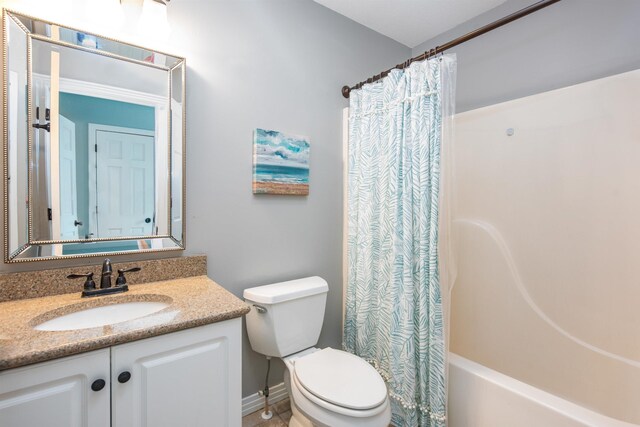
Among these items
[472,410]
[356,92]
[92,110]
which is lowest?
[472,410]

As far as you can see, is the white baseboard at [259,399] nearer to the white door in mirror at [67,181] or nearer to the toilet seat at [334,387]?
the toilet seat at [334,387]

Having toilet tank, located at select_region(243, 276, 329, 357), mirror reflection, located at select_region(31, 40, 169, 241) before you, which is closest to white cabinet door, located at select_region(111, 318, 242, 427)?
toilet tank, located at select_region(243, 276, 329, 357)

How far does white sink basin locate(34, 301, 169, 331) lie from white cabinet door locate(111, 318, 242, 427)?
0.28m

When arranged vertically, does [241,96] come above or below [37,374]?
above

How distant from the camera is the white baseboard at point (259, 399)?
169 cm

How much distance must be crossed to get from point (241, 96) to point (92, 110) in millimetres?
682

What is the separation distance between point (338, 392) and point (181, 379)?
2.02 feet

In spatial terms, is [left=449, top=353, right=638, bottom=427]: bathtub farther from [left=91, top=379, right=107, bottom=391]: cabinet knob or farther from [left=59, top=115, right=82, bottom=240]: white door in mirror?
[left=59, top=115, right=82, bottom=240]: white door in mirror

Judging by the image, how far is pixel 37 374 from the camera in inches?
30.7

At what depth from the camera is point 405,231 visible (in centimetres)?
155

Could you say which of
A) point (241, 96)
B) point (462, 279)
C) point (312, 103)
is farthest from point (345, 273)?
point (241, 96)

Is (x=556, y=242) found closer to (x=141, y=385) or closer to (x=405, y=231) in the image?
(x=405, y=231)

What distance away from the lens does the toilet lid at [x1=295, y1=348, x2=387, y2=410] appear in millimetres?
1191

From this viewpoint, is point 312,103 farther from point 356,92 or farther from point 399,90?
point 399,90
